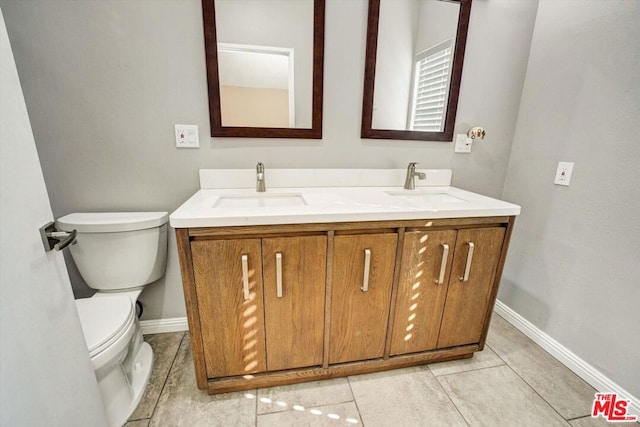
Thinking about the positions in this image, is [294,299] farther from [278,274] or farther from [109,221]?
[109,221]

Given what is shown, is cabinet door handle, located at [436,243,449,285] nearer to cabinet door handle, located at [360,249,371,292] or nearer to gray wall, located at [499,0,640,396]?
cabinet door handle, located at [360,249,371,292]

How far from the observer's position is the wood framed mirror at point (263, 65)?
4.28 ft

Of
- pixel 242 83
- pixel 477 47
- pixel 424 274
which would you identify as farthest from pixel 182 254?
pixel 477 47

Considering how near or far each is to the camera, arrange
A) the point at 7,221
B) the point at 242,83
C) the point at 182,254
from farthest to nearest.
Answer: the point at 242,83 < the point at 182,254 < the point at 7,221

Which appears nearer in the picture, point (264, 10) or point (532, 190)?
point (264, 10)

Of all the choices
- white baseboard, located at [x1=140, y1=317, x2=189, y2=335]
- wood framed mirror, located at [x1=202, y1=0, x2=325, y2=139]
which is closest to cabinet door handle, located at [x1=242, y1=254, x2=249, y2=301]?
wood framed mirror, located at [x1=202, y1=0, x2=325, y2=139]

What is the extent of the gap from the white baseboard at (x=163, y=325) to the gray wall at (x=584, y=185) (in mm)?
2225

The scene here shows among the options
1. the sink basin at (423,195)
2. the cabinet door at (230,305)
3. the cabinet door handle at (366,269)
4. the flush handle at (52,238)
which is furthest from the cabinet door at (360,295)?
the flush handle at (52,238)

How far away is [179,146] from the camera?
4.57 feet

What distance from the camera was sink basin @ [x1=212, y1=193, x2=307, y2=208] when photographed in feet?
4.52

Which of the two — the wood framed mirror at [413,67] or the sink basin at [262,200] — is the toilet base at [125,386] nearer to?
the sink basin at [262,200]

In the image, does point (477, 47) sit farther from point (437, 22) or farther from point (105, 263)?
point (105, 263)

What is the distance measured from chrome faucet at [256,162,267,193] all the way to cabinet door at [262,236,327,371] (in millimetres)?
457

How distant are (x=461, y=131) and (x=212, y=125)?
1.50m
